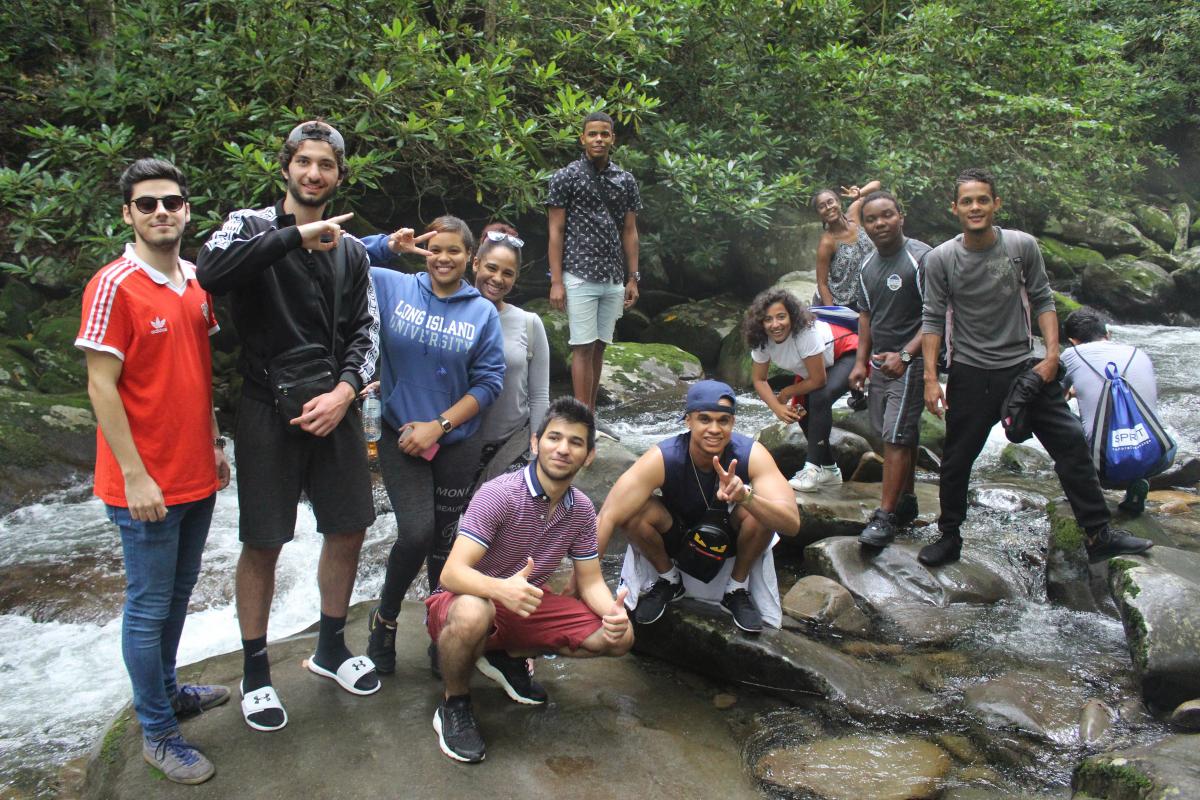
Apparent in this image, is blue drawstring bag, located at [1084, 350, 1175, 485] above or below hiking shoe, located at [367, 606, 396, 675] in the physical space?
above

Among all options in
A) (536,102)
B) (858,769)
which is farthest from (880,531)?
(536,102)

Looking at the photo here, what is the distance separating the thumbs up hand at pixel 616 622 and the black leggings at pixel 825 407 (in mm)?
3230

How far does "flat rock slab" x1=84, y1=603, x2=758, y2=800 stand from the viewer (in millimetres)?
3215

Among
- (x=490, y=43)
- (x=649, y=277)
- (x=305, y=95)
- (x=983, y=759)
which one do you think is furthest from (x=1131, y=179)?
(x=983, y=759)

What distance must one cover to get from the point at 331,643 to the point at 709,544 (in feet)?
5.79

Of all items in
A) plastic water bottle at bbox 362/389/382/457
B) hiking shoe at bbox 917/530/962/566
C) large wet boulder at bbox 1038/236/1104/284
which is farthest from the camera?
large wet boulder at bbox 1038/236/1104/284

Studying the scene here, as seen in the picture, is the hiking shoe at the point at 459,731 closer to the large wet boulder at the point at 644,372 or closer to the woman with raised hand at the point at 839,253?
the woman with raised hand at the point at 839,253

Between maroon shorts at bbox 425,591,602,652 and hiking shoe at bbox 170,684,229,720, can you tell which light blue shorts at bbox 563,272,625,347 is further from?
hiking shoe at bbox 170,684,229,720

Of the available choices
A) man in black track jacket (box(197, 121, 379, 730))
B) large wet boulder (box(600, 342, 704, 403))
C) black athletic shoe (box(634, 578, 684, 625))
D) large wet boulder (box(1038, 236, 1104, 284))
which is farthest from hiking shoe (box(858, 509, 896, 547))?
large wet boulder (box(1038, 236, 1104, 284))

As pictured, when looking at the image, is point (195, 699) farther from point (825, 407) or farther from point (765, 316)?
point (825, 407)

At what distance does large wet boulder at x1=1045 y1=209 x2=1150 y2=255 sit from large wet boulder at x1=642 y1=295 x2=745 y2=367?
882cm

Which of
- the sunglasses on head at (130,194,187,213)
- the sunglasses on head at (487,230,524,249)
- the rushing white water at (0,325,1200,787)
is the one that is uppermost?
the sunglasses on head at (130,194,187,213)

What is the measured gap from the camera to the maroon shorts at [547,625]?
363 centimetres

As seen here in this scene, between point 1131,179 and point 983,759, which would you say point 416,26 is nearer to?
point 983,759
